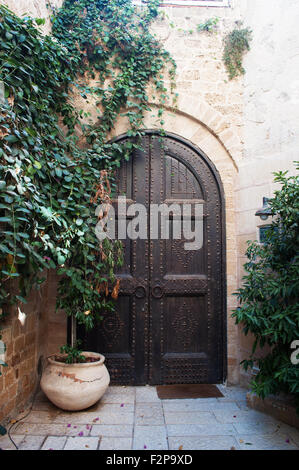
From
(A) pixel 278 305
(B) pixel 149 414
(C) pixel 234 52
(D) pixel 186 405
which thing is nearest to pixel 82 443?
(B) pixel 149 414

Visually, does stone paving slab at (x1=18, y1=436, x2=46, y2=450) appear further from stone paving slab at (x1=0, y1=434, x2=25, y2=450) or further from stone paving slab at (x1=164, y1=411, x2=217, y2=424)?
stone paving slab at (x1=164, y1=411, x2=217, y2=424)

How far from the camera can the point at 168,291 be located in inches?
138

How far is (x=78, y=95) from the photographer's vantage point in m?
3.61

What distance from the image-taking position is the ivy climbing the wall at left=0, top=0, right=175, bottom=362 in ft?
7.00

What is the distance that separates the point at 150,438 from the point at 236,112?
10.8ft

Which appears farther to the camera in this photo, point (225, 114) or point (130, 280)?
point (225, 114)

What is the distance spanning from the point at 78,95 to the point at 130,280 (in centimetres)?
210

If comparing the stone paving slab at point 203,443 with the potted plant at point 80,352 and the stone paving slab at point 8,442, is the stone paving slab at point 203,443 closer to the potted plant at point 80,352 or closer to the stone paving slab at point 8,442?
the potted plant at point 80,352

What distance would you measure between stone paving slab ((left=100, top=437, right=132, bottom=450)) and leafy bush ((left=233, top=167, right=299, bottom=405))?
1.01 metres

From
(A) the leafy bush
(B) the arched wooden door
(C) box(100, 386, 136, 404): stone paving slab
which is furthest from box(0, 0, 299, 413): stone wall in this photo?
(C) box(100, 386, 136, 404): stone paving slab

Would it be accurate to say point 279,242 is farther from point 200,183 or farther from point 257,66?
point 257,66

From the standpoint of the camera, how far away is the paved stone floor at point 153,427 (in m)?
2.28

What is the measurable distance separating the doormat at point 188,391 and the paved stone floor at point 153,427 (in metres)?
0.09
